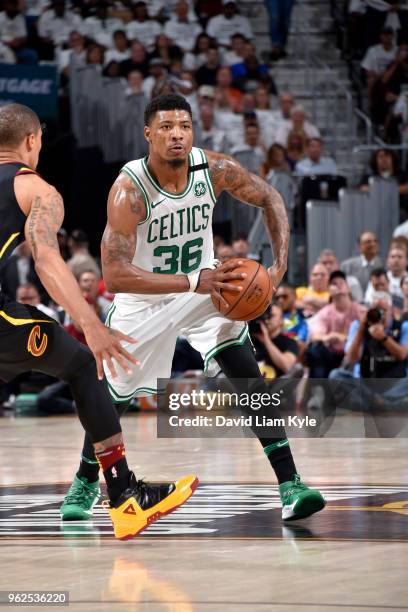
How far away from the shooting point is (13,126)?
212 inches

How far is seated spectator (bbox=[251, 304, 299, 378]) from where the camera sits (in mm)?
11344

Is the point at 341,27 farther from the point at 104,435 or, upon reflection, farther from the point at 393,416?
the point at 104,435

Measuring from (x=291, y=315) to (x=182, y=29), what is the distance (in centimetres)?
682

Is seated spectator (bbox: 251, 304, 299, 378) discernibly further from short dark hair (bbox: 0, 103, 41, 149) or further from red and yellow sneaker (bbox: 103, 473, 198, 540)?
short dark hair (bbox: 0, 103, 41, 149)

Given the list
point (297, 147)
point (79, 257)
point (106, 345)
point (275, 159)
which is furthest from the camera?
point (297, 147)

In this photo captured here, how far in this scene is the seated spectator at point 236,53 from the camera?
17391mm

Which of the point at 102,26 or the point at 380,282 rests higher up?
the point at 102,26

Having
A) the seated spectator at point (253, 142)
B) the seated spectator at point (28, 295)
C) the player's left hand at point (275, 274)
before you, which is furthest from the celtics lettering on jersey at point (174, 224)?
the seated spectator at point (253, 142)

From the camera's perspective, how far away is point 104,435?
534cm

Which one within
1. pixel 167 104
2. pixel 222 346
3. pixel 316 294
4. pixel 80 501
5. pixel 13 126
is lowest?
pixel 316 294

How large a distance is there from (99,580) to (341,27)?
48.7ft

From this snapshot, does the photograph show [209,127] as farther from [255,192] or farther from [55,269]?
[55,269]

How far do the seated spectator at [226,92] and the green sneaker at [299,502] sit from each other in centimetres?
1073

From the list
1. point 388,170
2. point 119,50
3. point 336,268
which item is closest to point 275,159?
point 388,170
